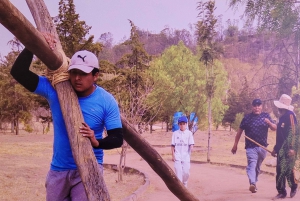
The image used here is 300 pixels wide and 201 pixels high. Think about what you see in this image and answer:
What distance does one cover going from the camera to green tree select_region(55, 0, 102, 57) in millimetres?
20578

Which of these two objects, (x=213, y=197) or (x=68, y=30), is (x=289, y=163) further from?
(x=68, y=30)

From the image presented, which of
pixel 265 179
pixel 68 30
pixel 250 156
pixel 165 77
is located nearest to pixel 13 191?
pixel 250 156

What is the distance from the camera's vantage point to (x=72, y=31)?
826 inches

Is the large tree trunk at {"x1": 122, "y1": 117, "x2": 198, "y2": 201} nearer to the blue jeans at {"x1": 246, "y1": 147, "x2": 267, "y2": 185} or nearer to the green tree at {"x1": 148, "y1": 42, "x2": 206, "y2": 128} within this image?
the blue jeans at {"x1": 246, "y1": 147, "x2": 267, "y2": 185}

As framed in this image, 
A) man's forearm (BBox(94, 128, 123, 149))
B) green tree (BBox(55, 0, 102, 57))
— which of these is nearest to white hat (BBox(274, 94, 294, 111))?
man's forearm (BBox(94, 128, 123, 149))

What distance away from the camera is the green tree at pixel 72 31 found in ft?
67.5

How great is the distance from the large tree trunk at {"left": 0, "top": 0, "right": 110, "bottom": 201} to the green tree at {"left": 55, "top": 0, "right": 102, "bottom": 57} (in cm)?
1818

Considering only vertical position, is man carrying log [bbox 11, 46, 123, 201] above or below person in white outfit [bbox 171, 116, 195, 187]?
above

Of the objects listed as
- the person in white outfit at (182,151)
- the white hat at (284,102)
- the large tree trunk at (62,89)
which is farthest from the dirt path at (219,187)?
the large tree trunk at (62,89)

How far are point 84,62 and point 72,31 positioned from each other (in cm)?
1916

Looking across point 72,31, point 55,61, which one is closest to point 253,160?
point 55,61

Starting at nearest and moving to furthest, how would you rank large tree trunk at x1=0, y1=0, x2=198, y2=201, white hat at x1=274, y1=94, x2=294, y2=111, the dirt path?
large tree trunk at x1=0, y1=0, x2=198, y2=201
white hat at x1=274, y1=94, x2=294, y2=111
the dirt path

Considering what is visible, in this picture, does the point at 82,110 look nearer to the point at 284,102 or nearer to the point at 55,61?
the point at 55,61

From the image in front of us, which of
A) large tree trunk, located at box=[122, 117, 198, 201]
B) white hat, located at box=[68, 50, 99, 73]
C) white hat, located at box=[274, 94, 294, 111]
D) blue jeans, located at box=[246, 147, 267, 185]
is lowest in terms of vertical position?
blue jeans, located at box=[246, 147, 267, 185]
